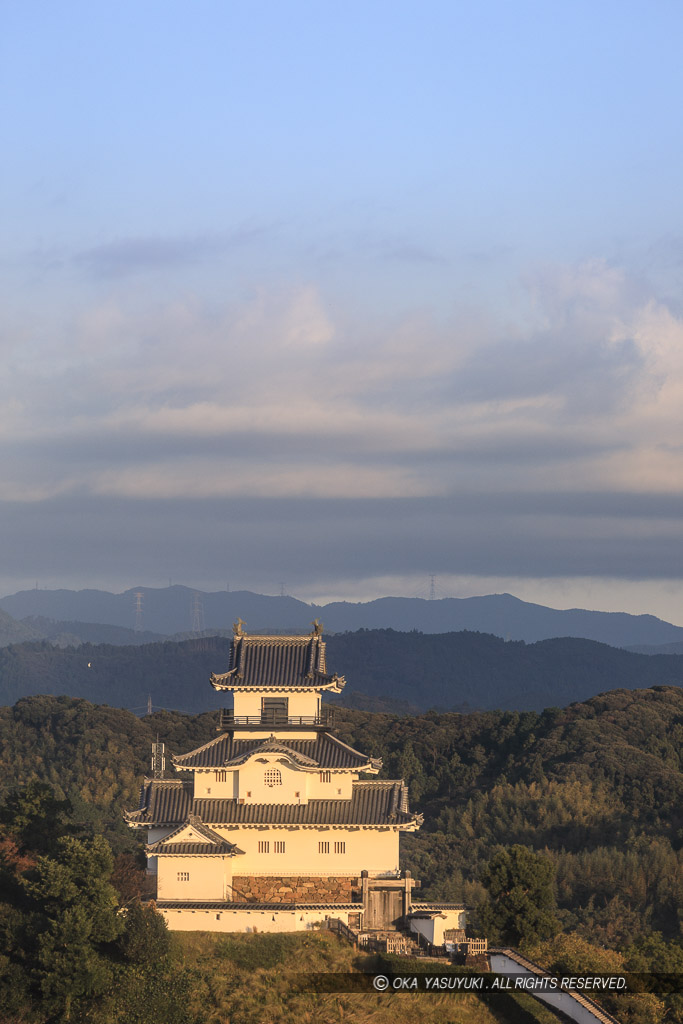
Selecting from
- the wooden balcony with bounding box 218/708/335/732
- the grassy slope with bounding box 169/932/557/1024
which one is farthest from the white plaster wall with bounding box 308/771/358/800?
the grassy slope with bounding box 169/932/557/1024

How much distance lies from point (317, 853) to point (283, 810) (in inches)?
79.2

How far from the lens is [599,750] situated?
113m

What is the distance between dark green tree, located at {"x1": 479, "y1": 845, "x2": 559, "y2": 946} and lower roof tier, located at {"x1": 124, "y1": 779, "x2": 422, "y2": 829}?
3814mm

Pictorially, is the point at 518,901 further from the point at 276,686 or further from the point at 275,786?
the point at 276,686

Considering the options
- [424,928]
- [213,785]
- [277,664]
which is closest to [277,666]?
[277,664]

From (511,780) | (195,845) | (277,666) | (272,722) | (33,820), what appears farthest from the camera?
(511,780)

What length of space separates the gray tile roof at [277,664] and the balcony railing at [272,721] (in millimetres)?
1241

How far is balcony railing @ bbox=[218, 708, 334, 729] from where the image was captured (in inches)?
2223

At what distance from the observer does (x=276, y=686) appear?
5672 centimetres

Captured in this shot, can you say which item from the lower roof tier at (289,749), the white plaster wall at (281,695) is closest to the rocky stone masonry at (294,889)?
the lower roof tier at (289,749)

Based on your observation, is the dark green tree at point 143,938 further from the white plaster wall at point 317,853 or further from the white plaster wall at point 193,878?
the white plaster wall at point 317,853

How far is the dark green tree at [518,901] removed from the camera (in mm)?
50125

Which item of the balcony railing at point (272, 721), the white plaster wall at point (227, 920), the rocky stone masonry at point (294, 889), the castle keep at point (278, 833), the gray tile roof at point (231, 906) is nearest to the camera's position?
the white plaster wall at point (227, 920)

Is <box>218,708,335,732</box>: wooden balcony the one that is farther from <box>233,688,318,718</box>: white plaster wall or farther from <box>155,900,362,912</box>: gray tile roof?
<box>155,900,362,912</box>: gray tile roof
